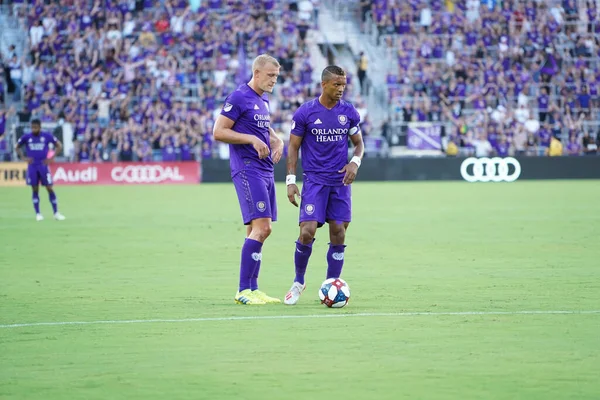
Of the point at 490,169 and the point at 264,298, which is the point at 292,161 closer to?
the point at 264,298

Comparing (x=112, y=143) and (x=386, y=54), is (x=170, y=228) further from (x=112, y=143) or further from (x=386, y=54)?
(x=386, y=54)

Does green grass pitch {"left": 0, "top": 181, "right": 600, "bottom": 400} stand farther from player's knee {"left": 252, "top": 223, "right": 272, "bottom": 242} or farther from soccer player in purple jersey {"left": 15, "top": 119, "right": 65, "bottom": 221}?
soccer player in purple jersey {"left": 15, "top": 119, "right": 65, "bottom": 221}

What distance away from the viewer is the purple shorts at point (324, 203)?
1075 centimetres

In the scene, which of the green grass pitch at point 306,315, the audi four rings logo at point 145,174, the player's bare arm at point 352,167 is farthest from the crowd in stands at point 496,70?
the player's bare arm at point 352,167

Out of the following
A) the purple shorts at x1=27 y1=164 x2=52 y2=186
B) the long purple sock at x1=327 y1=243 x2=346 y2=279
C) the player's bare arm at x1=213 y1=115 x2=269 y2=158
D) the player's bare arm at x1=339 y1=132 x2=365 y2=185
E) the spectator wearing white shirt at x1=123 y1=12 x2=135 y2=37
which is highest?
the spectator wearing white shirt at x1=123 y1=12 x2=135 y2=37

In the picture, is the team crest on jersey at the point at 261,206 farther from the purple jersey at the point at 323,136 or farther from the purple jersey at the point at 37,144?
the purple jersey at the point at 37,144

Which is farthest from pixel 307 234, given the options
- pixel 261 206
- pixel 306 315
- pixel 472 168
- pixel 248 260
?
pixel 472 168

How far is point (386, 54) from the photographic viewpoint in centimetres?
4397

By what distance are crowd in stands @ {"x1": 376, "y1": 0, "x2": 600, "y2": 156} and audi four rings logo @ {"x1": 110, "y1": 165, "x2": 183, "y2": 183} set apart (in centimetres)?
860

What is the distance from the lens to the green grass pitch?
7.07 m

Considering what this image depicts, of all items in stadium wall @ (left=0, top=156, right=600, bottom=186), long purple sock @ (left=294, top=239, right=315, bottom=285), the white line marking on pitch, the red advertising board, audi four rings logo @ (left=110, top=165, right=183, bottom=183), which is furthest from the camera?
audi four rings logo @ (left=110, top=165, right=183, bottom=183)

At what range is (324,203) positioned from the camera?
35.5 feet

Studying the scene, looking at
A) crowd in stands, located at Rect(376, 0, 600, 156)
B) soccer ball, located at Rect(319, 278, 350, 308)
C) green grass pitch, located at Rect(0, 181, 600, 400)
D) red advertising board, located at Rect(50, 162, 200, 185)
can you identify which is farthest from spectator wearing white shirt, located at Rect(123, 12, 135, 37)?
soccer ball, located at Rect(319, 278, 350, 308)

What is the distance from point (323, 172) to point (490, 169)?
31.0 meters
